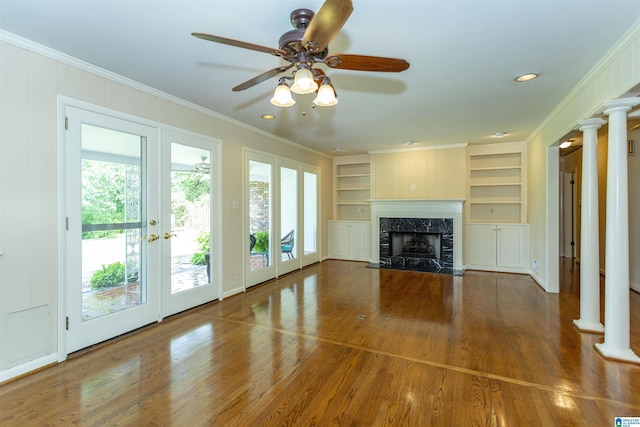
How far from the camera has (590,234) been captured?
3016 mm

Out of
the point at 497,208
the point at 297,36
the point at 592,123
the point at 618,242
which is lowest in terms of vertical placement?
the point at 618,242

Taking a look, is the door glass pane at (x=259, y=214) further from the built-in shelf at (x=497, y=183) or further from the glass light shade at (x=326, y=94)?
the built-in shelf at (x=497, y=183)

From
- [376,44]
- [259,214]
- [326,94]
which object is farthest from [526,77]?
[259,214]

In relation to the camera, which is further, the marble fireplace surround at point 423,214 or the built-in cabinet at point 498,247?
the marble fireplace surround at point 423,214

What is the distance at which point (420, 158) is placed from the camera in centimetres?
628

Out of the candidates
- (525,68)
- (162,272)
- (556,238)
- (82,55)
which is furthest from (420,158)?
(82,55)

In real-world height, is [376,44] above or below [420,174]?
above

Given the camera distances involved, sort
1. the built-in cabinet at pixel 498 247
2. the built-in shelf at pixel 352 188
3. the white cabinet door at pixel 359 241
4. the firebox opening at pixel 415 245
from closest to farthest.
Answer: the built-in cabinet at pixel 498 247 < the firebox opening at pixel 415 245 < the white cabinet door at pixel 359 241 < the built-in shelf at pixel 352 188

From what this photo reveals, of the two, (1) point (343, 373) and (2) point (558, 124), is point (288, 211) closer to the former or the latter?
(1) point (343, 373)

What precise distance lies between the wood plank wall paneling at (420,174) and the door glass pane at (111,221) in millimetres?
4724

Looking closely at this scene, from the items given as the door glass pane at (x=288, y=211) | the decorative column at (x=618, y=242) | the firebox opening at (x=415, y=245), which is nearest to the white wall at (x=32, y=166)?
the door glass pane at (x=288, y=211)

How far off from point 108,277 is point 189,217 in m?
1.07

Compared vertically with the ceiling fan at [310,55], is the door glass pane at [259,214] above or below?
below

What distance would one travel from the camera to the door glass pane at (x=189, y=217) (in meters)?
3.53
